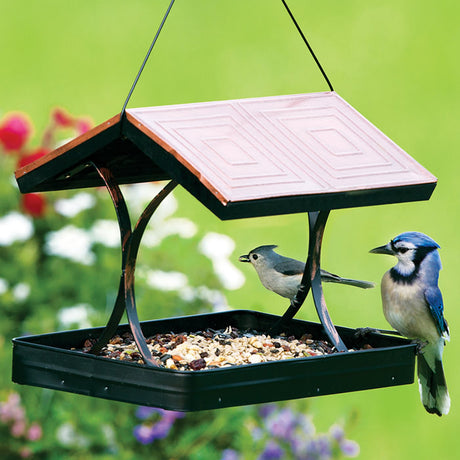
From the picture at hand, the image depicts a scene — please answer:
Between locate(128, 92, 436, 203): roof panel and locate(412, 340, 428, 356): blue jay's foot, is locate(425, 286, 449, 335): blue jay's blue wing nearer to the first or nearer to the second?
locate(412, 340, 428, 356): blue jay's foot

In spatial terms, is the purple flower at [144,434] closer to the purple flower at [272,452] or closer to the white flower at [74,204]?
the purple flower at [272,452]

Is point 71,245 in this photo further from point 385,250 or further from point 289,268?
point 385,250

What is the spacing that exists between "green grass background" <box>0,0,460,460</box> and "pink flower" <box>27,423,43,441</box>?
2.32 m

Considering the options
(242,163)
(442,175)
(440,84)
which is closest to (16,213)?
(242,163)

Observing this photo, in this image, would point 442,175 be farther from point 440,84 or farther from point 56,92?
point 56,92

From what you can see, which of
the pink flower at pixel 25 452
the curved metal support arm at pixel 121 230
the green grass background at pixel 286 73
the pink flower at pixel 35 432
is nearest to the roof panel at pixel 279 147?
the curved metal support arm at pixel 121 230

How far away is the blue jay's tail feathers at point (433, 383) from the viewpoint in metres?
3.81

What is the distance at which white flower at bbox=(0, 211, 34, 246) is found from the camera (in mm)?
5512

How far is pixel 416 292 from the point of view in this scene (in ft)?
11.9

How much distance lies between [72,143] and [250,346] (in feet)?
2.94

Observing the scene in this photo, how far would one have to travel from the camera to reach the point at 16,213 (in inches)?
222

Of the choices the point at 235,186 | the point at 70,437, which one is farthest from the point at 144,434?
the point at 235,186

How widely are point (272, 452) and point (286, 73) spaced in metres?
4.45

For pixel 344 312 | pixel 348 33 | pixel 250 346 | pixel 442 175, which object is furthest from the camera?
pixel 348 33
